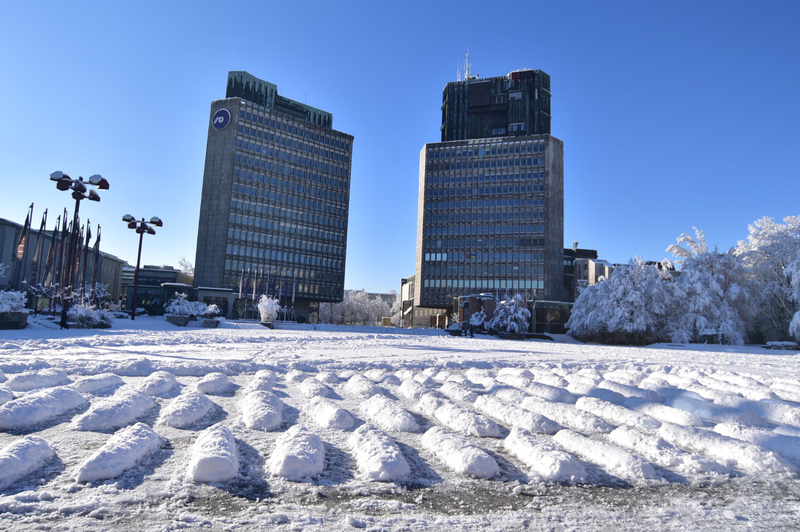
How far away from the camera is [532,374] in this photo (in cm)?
1057

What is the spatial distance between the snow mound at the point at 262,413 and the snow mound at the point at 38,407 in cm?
207

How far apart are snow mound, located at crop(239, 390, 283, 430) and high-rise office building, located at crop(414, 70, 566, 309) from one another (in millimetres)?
87704

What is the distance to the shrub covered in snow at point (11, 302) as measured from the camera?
2006cm

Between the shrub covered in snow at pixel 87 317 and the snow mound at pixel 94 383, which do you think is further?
the shrub covered in snow at pixel 87 317

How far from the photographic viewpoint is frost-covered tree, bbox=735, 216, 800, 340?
130 feet

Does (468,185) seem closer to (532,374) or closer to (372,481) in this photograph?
(532,374)

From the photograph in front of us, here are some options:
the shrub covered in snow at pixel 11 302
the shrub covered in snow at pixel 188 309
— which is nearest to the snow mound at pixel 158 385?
the shrub covered in snow at pixel 11 302

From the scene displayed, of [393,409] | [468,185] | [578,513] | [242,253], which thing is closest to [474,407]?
[393,409]

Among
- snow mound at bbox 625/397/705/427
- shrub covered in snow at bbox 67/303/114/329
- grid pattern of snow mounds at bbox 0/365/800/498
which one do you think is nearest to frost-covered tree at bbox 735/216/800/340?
grid pattern of snow mounds at bbox 0/365/800/498

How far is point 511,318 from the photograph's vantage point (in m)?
46.0

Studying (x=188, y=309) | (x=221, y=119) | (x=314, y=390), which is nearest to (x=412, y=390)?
(x=314, y=390)

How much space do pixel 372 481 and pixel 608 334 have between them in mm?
43521

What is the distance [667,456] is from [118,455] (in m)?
4.72

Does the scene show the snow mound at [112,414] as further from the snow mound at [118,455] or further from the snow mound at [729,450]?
the snow mound at [729,450]
